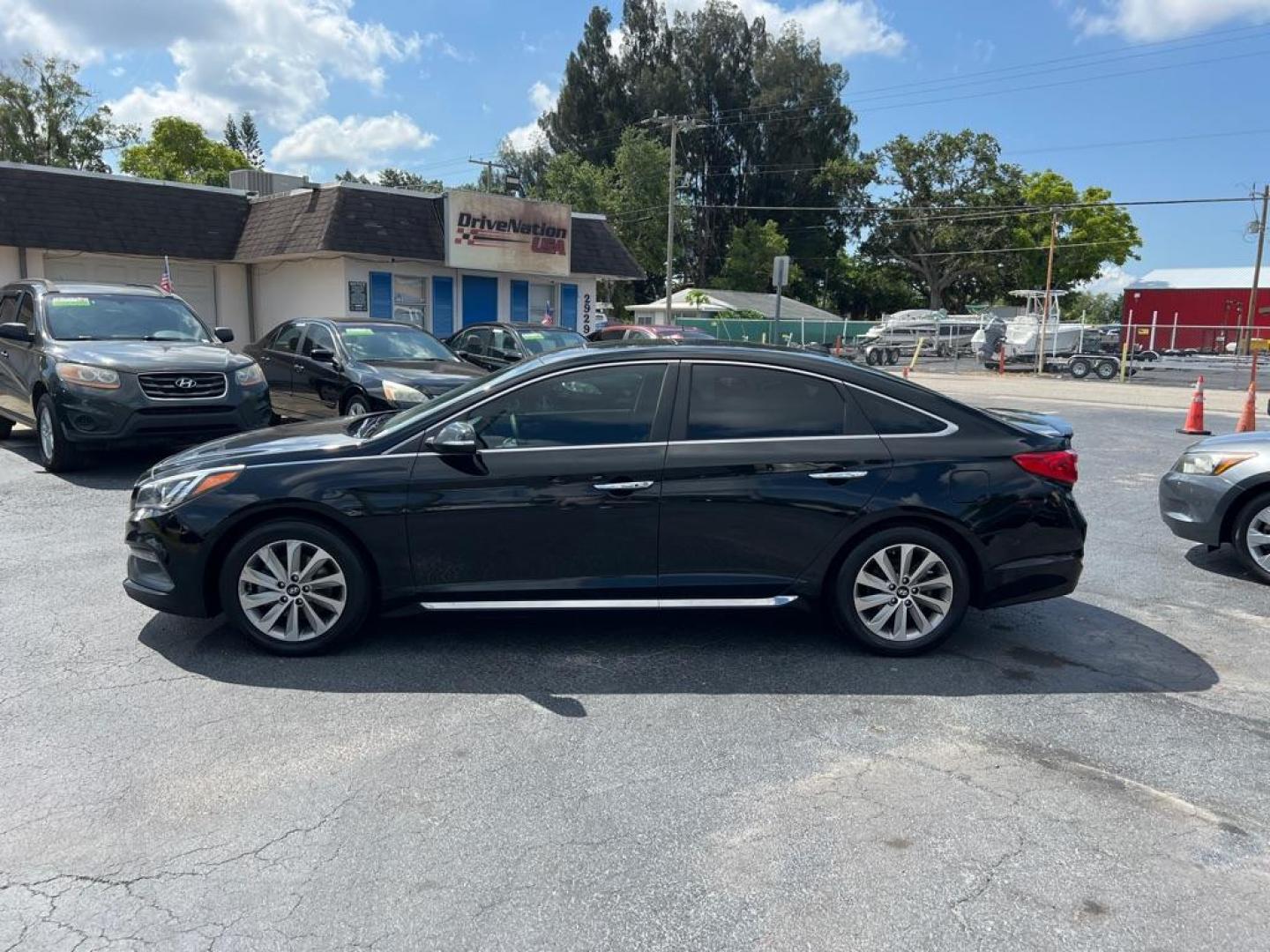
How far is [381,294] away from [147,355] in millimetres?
12675

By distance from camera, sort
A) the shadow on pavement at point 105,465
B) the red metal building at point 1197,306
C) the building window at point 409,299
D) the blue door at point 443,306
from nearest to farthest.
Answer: the shadow on pavement at point 105,465 → the building window at point 409,299 → the blue door at point 443,306 → the red metal building at point 1197,306

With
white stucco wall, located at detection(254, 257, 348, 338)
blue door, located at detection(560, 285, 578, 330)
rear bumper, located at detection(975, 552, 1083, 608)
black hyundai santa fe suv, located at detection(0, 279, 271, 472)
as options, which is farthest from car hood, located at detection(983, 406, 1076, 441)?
blue door, located at detection(560, 285, 578, 330)

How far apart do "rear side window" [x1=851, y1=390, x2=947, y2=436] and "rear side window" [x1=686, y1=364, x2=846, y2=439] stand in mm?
120

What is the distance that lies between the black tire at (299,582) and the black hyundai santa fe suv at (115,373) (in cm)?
494

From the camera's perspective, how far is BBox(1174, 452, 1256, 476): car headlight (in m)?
6.58

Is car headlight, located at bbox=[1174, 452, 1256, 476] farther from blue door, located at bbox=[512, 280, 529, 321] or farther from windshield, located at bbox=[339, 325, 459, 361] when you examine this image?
blue door, located at bbox=[512, 280, 529, 321]

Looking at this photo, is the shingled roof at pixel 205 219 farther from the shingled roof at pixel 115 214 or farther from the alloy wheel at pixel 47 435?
the alloy wheel at pixel 47 435

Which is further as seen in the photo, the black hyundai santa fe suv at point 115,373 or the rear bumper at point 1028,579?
the black hyundai santa fe suv at point 115,373

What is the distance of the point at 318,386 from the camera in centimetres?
1138

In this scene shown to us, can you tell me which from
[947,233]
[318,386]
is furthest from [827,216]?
[318,386]

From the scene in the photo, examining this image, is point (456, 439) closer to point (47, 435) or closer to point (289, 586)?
point (289, 586)

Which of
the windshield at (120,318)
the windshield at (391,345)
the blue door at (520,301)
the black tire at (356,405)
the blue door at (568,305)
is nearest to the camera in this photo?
the windshield at (120,318)

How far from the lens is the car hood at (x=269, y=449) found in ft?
15.4

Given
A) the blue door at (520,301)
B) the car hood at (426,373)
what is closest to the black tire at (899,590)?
the car hood at (426,373)
